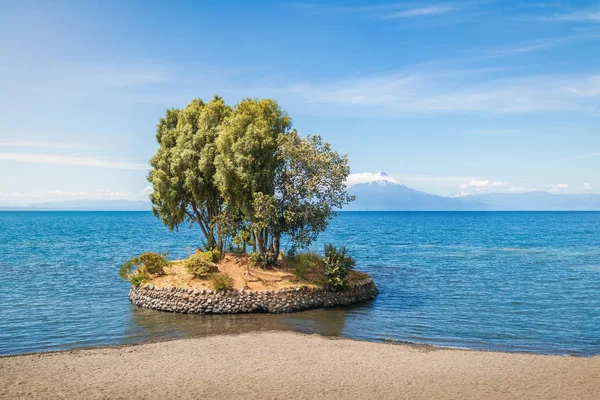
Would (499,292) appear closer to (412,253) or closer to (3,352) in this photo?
(412,253)

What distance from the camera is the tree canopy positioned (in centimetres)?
3669

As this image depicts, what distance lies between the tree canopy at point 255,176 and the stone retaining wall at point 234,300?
176 inches

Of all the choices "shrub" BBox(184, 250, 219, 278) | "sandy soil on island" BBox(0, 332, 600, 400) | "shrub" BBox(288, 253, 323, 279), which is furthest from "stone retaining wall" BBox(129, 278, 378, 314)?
"sandy soil on island" BBox(0, 332, 600, 400)

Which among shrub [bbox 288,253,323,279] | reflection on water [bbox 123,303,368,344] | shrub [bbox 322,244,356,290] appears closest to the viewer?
reflection on water [bbox 123,303,368,344]

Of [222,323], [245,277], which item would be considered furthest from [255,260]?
[222,323]

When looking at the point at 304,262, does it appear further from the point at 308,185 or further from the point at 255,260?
the point at 308,185

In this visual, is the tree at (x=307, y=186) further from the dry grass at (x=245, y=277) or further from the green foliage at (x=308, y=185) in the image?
the dry grass at (x=245, y=277)

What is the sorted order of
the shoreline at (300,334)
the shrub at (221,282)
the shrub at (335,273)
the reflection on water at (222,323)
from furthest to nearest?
the shrub at (335,273) < the shrub at (221,282) < the reflection on water at (222,323) < the shoreline at (300,334)

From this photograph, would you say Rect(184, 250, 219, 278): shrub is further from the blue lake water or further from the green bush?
the blue lake water

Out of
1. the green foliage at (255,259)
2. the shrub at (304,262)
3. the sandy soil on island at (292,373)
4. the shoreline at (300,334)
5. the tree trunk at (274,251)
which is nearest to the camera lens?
the sandy soil on island at (292,373)

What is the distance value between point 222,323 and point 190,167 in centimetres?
1463

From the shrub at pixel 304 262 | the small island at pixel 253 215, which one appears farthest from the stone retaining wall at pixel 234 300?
the shrub at pixel 304 262

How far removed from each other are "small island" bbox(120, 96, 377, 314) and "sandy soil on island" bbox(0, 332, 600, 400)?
8.86 m

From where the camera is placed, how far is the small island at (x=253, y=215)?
34906 mm
